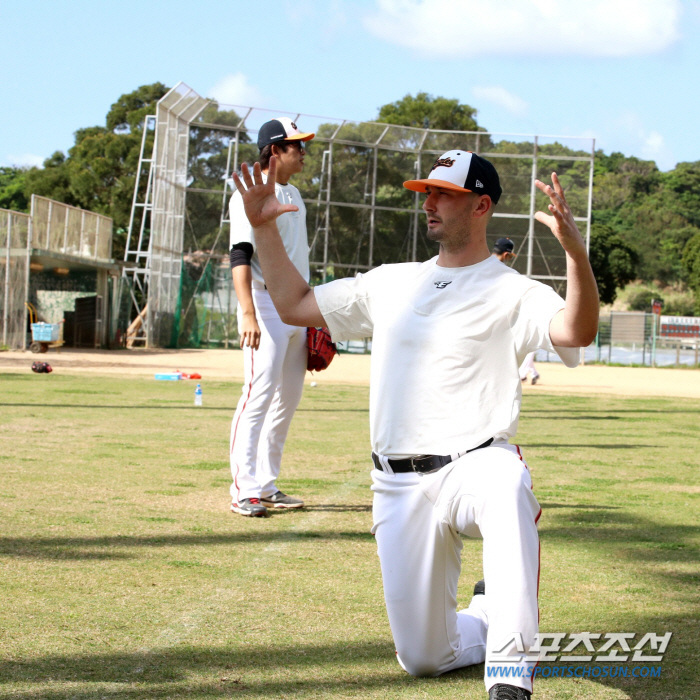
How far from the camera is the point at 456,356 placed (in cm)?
288

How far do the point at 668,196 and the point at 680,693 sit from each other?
10729 cm

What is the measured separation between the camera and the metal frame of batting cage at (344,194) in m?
35.0

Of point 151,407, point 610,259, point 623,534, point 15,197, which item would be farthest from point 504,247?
point 15,197

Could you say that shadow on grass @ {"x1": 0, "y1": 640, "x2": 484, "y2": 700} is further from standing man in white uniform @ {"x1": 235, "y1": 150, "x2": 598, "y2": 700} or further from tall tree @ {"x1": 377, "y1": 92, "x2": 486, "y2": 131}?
tall tree @ {"x1": 377, "y1": 92, "x2": 486, "y2": 131}

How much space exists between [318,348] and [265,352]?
329mm

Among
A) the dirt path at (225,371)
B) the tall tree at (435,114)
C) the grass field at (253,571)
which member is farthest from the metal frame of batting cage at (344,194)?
the grass field at (253,571)

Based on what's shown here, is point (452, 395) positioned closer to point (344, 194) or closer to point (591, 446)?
point (591, 446)

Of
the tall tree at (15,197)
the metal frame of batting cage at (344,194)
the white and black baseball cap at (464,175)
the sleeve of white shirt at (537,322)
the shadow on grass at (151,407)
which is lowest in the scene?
the shadow on grass at (151,407)

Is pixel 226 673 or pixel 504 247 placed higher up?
pixel 504 247

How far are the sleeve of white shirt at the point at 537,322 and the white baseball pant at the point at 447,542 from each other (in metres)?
0.33

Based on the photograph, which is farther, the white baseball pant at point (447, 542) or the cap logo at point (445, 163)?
the cap logo at point (445, 163)

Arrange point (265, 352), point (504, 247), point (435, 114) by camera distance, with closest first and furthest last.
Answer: point (265, 352) < point (504, 247) < point (435, 114)

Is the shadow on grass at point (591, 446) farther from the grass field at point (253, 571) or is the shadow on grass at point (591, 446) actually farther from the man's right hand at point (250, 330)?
the man's right hand at point (250, 330)

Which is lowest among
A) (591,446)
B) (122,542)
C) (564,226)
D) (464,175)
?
(122,542)
